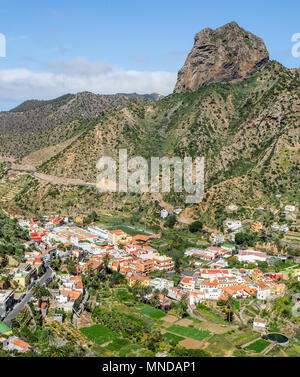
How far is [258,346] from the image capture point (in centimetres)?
3259

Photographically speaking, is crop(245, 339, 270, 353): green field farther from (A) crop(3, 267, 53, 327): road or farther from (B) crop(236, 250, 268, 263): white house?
(B) crop(236, 250, 268, 263): white house

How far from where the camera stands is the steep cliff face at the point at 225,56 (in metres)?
102

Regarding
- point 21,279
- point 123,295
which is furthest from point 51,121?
point 123,295

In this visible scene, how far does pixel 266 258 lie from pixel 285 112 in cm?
3585

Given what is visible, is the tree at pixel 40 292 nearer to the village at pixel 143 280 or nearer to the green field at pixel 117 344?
the village at pixel 143 280

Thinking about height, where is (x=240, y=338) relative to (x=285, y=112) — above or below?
below

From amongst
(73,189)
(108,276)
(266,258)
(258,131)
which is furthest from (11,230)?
(258,131)

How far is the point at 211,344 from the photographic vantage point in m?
32.9

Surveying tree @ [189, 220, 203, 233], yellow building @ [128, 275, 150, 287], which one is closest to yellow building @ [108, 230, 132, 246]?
tree @ [189, 220, 203, 233]

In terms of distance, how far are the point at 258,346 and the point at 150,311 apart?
10.6 meters

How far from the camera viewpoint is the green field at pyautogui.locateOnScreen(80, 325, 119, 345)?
3316 cm

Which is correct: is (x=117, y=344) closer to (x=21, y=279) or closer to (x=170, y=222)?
(x=21, y=279)

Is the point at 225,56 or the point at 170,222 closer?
the point at 170,222

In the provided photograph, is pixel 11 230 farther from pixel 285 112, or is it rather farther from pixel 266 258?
pixel 285 112
